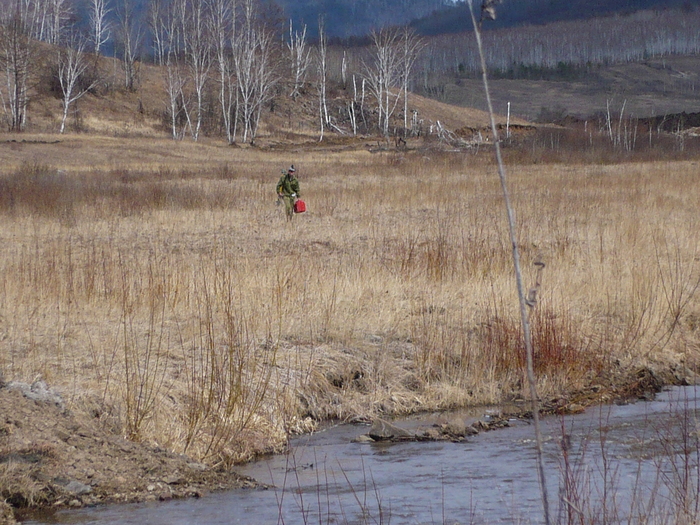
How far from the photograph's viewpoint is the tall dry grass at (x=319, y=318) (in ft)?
20.2

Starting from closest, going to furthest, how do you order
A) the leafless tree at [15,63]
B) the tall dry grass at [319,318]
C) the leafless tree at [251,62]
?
the tall dry grass at [319,318] → the leafless tree at [15,63] → the leafless tree at [251,62]

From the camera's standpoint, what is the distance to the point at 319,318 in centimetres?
831

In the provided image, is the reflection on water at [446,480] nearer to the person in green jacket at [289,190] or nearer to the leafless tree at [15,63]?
the person in green jacket at [289,190]

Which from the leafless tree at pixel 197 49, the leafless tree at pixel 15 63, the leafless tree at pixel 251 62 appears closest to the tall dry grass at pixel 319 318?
the leafless tree at pixel 251 62

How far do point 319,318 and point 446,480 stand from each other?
11.8ft

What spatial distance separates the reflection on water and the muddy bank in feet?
0.46

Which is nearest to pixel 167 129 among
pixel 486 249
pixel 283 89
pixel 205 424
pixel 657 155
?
pixel 283 89

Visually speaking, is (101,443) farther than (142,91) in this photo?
No

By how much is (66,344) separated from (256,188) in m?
16.7

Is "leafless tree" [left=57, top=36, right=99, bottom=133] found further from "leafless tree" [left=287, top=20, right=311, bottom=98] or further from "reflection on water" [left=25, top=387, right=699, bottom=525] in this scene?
"reflection on water" [left=25, top=387, right=699, bottom=525]

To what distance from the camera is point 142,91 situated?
217 ft

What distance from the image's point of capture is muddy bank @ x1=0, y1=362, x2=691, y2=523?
459 cm

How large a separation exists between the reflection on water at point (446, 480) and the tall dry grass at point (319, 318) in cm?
65

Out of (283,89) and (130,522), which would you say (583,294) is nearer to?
(130,522)
